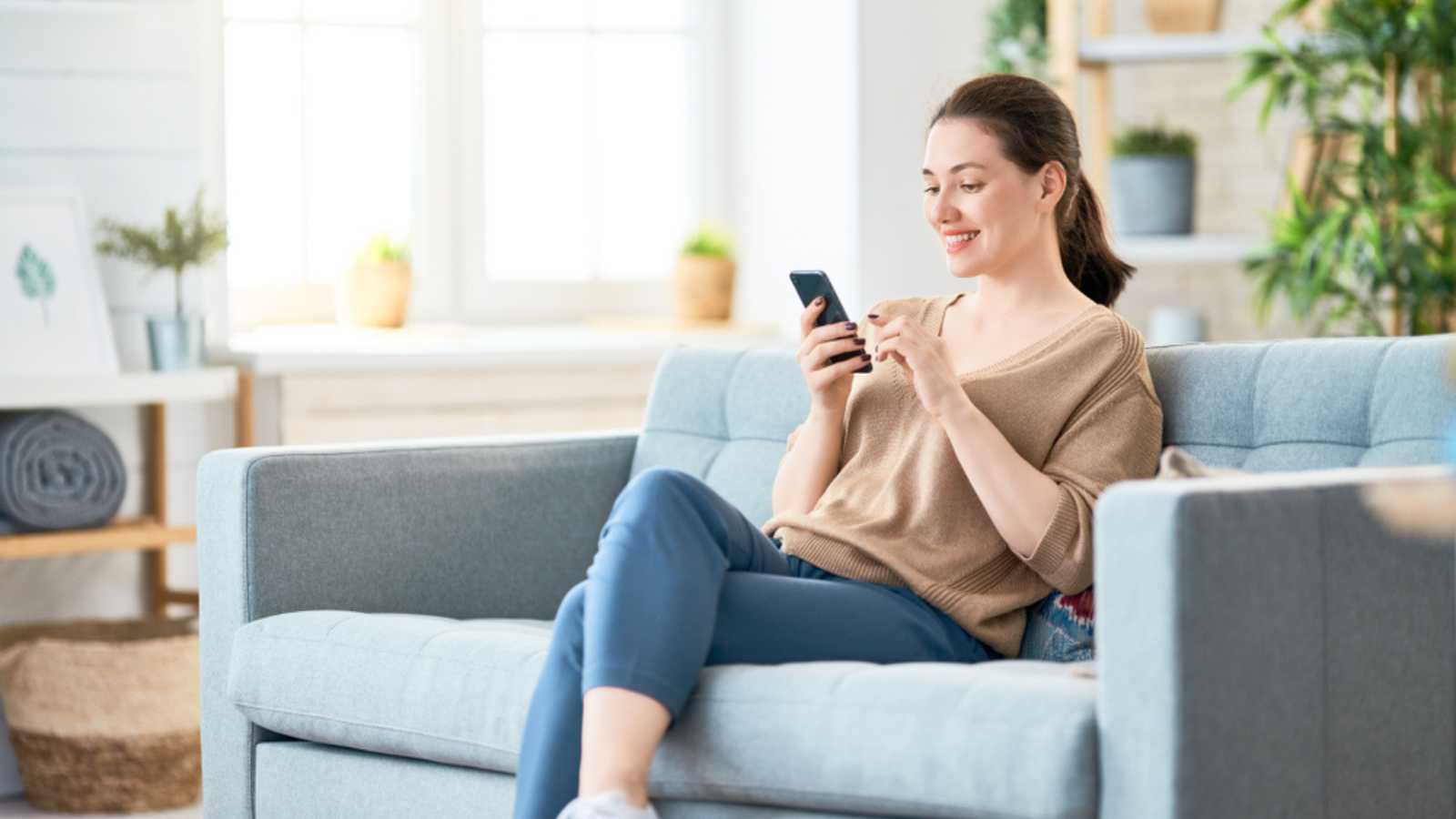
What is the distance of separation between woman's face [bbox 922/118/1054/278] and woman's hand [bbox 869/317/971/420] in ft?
0.52

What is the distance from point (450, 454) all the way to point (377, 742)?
1.77 ft

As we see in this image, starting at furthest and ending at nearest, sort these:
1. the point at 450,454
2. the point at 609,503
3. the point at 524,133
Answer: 1. the point at 524,133
2. the point at 609,503
3. the point at 450,454

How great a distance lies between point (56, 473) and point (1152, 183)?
233 centimetres

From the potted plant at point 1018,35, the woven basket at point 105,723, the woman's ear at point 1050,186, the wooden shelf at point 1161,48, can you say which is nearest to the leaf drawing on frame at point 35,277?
the woven basket at point 105,723

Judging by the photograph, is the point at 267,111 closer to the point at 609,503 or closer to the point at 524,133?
the point at 524,133

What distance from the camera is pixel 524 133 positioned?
14.3ft

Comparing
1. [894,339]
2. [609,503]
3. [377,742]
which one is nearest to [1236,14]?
[609,503]

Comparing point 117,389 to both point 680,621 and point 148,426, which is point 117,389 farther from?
point 680,621

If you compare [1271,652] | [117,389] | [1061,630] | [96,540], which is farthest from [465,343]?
[1271,652]

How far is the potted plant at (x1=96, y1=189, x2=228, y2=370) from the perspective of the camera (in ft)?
11.3

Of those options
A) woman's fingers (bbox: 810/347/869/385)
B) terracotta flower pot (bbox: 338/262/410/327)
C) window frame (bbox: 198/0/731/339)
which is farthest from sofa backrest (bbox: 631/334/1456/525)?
window frame (bbox: 198/0/731/339)

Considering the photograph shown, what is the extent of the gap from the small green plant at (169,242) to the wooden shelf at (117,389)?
149 mm

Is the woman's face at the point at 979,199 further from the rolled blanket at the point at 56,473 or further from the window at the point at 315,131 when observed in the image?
the window at the point at 315,131

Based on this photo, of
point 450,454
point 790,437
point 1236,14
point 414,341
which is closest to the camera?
point 790,437
